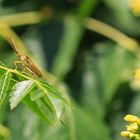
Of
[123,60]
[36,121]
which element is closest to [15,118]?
[36,121]

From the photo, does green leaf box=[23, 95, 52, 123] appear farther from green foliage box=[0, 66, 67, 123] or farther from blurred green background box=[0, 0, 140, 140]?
blurred green background box=[0, 0, 140, 140]

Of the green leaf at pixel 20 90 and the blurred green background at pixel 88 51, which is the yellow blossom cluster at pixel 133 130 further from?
the blurred green background at pixel 88 51

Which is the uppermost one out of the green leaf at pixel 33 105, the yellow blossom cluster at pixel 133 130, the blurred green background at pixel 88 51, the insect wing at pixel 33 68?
the blurred green background at pixel 88 51

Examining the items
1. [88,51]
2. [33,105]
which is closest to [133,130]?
[33,105]

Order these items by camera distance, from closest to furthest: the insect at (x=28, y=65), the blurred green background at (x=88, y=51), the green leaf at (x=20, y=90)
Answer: the green leaf at (x=20, y=90), the insect at (x=28, y=65), the blurred green background at (x=88, y=51)

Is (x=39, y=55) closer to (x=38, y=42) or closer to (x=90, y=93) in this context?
(x=38, y=42)

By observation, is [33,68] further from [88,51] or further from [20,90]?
[88,51]

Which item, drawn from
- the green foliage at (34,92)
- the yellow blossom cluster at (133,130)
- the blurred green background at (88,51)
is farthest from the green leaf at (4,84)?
the blurred green background at (88,51)
